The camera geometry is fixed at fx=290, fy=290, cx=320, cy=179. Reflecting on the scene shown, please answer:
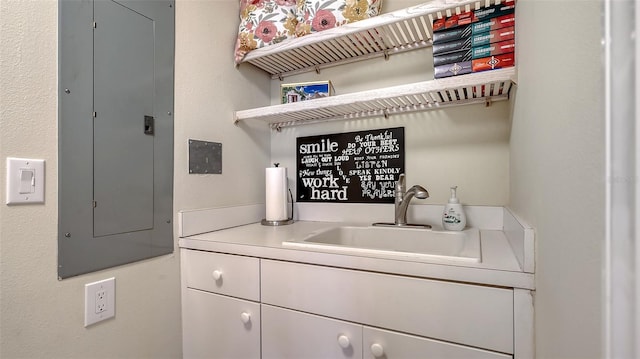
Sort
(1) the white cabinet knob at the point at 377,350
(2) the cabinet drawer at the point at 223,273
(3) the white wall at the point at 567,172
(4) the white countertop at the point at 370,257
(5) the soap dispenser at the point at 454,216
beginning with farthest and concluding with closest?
(5) the soap dispenser at the point at 454,216 < (2) the cabinet drawer at the point at 223,273 < (1) the white cabinet knob at the point at 377,350 < (4) the white countertop at the point at 370,257 < (3) the white wall at the point at 567,172

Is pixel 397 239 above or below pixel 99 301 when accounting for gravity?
above

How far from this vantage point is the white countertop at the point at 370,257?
707 millimetres

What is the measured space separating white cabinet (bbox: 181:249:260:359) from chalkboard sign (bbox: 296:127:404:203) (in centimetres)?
67

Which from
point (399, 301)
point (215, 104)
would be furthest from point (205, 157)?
point (399, 301)

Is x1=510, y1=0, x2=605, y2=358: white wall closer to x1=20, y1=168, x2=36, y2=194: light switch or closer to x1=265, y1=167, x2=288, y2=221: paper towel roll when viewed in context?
x1=265, y1=167, x2=288, y2=221: paper towel roll

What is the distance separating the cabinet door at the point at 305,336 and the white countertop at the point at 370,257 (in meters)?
0.18

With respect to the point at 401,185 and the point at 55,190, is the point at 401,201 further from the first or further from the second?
the point at 55,190

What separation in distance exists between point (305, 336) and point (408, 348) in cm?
32

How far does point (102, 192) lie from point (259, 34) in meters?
0.96

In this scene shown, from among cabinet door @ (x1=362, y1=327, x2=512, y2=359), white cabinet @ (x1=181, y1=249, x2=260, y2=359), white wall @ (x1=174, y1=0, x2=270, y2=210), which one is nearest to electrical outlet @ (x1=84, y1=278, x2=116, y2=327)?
white cabinet @ (x1=181, y1=249, x2=260, y2=359)

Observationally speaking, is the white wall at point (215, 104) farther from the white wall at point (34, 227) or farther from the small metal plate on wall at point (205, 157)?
the white wall at point (34, 227)

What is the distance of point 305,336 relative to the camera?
3.05 feet

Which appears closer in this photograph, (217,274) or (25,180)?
(25,180)

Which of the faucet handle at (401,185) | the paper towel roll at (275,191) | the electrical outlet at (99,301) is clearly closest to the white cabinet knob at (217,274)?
the electrical outlet at (99,301)
